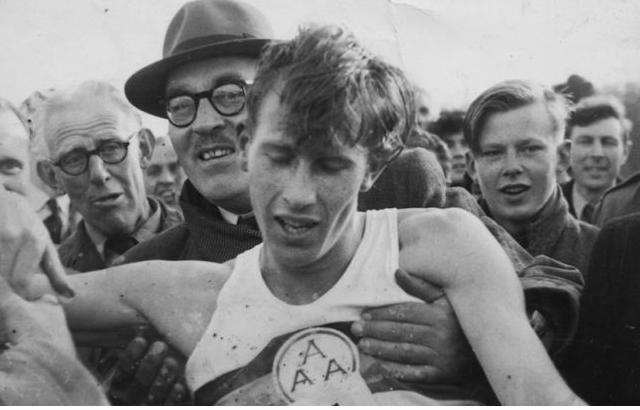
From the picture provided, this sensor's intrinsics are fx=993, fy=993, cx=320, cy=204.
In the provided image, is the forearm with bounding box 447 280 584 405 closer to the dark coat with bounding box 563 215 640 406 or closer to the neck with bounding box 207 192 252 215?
the dark coat with bounding box 563 215 640 406

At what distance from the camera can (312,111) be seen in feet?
11.6

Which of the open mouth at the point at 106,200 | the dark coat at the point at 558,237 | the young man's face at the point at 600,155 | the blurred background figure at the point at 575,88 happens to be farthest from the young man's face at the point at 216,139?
the young man's face at the point at 600,155

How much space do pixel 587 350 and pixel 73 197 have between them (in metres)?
2.05

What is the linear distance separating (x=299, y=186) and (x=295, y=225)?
0.49 feet

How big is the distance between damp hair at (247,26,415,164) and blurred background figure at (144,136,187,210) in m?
0.41

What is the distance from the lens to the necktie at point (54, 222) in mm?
3891

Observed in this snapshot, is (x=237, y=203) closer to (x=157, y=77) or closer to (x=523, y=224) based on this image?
Answer: (x=157, y=77)

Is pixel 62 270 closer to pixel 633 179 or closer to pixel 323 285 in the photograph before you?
pixel 323 285

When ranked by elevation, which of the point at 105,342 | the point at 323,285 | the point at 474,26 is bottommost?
the point at 105,342

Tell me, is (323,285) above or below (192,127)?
below

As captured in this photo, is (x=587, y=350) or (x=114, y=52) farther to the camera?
(x=114, y=52)

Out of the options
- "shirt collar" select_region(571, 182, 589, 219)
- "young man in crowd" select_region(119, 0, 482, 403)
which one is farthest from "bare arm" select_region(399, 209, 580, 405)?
"young man in crowd" select_region(119, 0, 482, 403)

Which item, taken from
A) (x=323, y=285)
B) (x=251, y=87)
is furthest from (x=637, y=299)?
(x=251, y=87)

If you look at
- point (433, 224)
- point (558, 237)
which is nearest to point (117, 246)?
point (433, 224)
